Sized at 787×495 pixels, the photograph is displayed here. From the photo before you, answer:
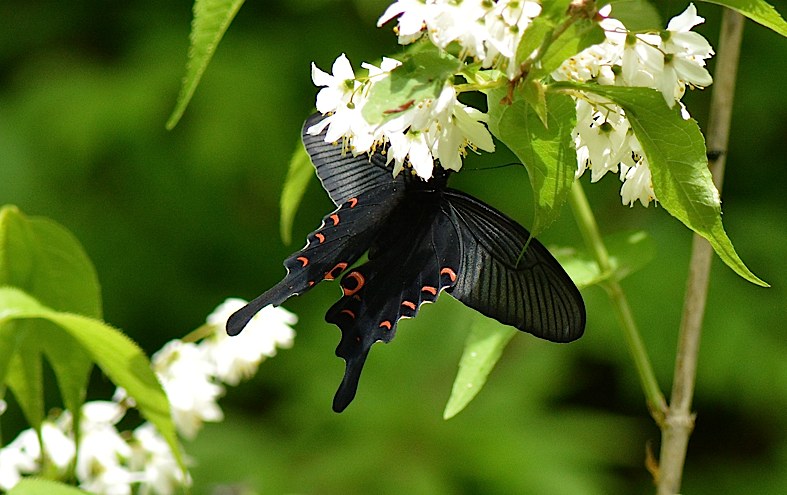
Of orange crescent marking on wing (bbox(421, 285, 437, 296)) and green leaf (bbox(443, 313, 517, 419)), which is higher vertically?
orange crescent marking on wing (bbox(421, 285, 437, 296))

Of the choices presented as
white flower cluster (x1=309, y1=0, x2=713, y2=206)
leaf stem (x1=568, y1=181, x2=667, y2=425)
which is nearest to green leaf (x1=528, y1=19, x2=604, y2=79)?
white flower cluster (x1=309, y1=0, x2=713, y2=206)

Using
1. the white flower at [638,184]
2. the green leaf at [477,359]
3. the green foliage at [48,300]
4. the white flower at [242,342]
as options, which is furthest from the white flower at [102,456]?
the white flower at [638,184]

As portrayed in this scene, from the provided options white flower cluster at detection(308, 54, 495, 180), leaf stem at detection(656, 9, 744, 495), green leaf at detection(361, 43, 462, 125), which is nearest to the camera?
green leaf at detection(361, 43, 462, 125)

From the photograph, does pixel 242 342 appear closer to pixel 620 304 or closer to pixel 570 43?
pixel 620 304

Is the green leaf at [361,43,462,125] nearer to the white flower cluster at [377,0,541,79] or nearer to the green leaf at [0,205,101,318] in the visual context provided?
the white flower cluster at [377,0,541,79]

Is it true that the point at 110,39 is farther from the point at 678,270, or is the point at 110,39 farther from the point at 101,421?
the point at 101,421

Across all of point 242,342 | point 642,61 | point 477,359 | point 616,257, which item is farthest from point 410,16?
point 242,342

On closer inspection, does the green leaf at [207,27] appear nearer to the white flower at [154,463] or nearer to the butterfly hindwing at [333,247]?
the butterfly hindwing at [333,247]
